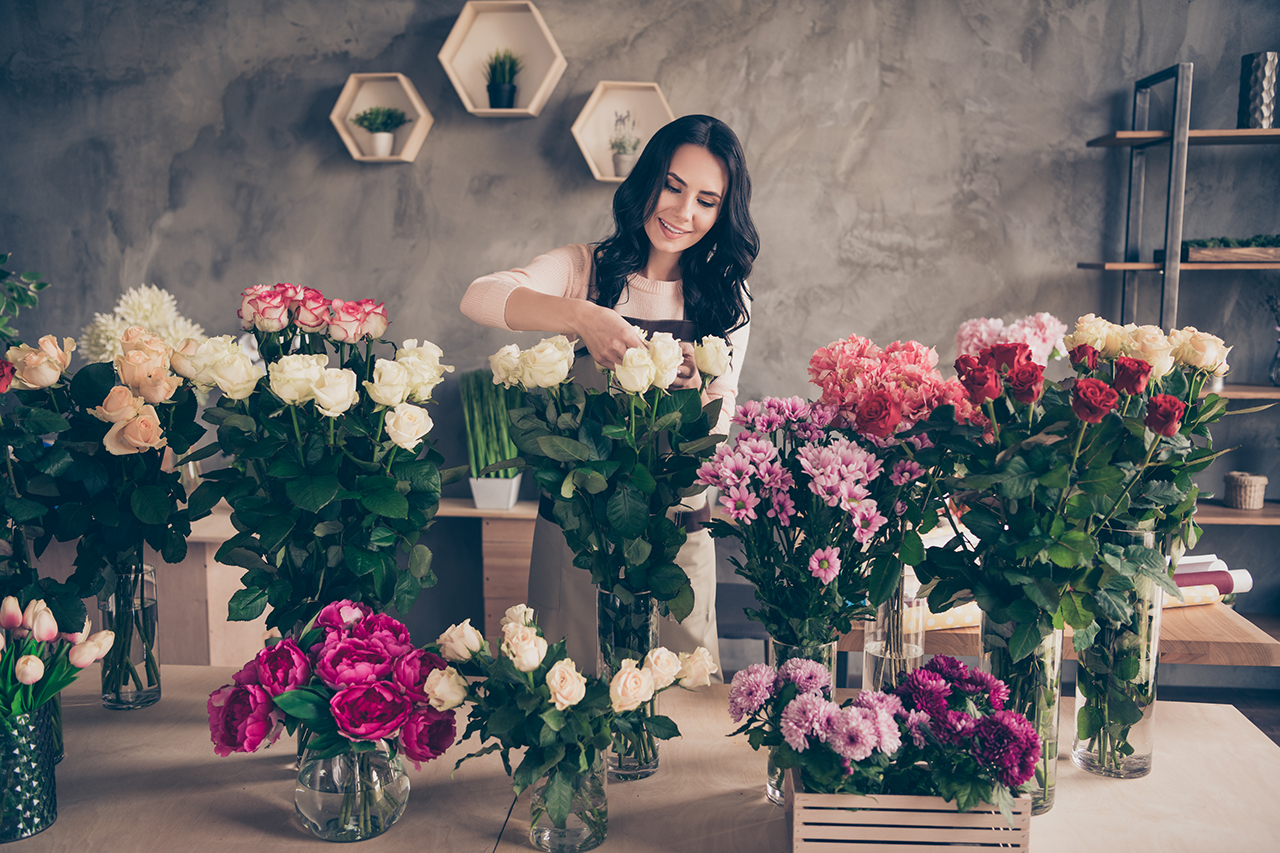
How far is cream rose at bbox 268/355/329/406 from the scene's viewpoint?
89 centimetres

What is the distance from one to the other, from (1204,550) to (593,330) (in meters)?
2.93

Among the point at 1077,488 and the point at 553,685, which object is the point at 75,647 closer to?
the point at 553,685

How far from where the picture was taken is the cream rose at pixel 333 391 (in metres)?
0.89

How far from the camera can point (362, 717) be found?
0.84 metres

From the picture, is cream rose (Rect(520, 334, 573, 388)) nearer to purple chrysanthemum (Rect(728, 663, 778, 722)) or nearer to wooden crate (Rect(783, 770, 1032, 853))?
purple chrysanthemum (Rect(728, 663, 778, 722))

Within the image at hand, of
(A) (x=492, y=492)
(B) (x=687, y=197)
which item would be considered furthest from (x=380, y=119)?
(B) (x=687, y=197)

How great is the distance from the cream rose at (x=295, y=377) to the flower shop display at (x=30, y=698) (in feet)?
1.13

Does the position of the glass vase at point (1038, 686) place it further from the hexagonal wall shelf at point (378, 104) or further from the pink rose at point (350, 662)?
the hexagonal wall shelf at point (378, 104)

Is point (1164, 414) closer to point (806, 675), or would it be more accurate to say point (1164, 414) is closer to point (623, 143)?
point (806, 675)

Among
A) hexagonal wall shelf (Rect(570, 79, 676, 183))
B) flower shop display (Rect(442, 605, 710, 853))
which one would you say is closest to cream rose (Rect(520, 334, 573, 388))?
flower shop display (Rect(442, 605, 710, 853))

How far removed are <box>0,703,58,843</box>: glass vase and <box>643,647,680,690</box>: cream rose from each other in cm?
65

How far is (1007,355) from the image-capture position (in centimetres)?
87

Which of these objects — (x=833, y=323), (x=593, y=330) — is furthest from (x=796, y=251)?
(x=593, y=330)

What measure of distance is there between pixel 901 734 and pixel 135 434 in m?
0.92
